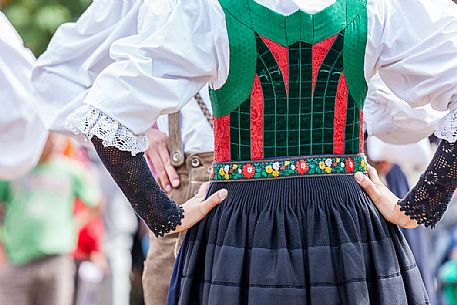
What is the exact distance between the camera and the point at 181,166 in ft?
12.8

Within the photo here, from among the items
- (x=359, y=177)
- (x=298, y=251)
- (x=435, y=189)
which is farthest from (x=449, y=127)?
(x=298, y=251)

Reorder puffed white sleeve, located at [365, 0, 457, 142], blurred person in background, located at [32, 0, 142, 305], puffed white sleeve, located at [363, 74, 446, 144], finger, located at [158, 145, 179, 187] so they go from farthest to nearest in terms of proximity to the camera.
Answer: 1. finger, located at [158, 145, 179, 187]
2. puffed white sleeve, located at [363, 74, 446, 144]
3. blurred person in background, located at [32, 0, 142, 305]
4. puffed white sleeve, located at [365, 0, 457, 142]

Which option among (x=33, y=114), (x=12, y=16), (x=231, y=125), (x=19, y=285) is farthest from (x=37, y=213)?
(x=12, y=16)

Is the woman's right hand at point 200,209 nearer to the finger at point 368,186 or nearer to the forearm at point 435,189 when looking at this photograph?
the finger at point 368,186

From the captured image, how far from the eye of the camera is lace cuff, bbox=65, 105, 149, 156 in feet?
9.32

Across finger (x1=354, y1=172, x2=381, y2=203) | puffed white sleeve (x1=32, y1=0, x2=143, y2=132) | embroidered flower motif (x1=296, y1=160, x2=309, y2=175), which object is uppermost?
puffed white sleeve (x1=32, y1=0, x2=143, y2=132)

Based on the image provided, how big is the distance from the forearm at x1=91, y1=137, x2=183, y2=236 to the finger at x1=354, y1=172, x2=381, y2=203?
477 millimetres

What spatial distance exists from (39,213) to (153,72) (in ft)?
12.2

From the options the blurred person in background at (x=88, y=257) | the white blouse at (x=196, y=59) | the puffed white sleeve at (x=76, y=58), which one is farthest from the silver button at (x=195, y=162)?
the blurred person in background at (x=88, y=257)

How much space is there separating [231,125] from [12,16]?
814 cm

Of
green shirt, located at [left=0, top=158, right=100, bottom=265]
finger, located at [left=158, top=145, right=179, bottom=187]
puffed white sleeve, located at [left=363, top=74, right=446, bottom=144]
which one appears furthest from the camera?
green shirt, located at [left=0, top=158, right=100, bottom=265]

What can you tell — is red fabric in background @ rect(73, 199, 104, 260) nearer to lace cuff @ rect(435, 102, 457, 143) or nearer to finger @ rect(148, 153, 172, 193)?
finger @ rect(148, 153, 172, 193)

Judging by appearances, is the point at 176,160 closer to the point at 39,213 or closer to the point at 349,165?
the point at 349,165

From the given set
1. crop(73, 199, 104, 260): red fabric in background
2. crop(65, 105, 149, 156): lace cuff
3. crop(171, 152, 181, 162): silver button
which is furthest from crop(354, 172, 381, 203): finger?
crop(73, 199, 104, 260): red fabric in background
